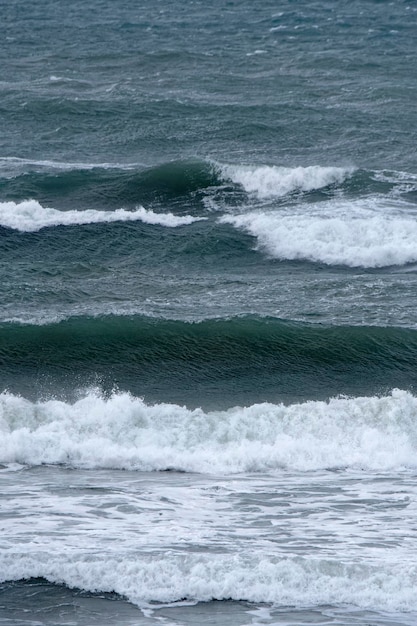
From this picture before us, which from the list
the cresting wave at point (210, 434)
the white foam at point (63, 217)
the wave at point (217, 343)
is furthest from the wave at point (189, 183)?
the cresting wave at point (210, 434)

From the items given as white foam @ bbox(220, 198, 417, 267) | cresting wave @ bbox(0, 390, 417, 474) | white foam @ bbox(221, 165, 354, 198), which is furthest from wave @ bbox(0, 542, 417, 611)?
white foam @ bbox(221, 165, 354, 198)

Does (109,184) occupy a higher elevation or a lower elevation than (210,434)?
higher

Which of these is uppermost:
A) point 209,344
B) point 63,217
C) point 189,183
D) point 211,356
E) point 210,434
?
point 189,183

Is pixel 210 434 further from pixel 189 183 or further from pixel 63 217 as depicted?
pixel 189 183

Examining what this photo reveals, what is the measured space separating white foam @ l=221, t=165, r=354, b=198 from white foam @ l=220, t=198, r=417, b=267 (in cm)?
178

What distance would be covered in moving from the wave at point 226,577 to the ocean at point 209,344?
0.03 m

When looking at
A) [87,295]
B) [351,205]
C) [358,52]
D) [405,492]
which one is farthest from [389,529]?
[358,52]

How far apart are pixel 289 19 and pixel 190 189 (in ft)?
76.0

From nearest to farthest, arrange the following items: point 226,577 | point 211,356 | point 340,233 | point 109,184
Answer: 1. point 226,577
2. point 211,356
3. point 340,233
4. point 109,184

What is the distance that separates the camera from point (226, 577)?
14438 millimetres

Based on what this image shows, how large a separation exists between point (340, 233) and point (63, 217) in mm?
7978

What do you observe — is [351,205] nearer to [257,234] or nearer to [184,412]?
[257,234]

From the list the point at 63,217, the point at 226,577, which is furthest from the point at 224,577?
the point at 63,217

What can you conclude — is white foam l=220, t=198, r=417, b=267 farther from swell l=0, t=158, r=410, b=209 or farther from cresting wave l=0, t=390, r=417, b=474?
cresting wave l=0, t=390, r=417, b=474
